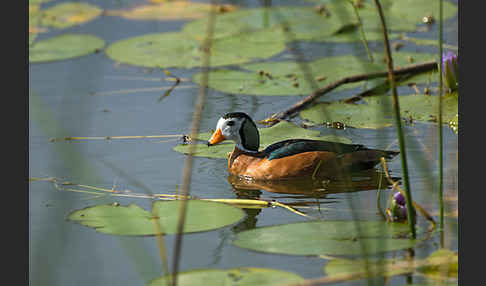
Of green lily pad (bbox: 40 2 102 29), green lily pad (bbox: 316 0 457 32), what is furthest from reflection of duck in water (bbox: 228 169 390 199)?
green lily pad (bbox: 40 2 102 29)

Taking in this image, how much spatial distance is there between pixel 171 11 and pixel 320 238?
6278 mm

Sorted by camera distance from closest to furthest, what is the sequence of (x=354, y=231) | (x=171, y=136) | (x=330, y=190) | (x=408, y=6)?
1. (x=354, y=231)
2. (x=330, y=190)
3. (x=171, y=136)
4. (x=408, y=6)

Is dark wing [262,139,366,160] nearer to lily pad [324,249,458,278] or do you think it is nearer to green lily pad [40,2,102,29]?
lily pad [324,249,458,278]

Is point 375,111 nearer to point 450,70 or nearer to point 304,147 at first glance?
point 450,70

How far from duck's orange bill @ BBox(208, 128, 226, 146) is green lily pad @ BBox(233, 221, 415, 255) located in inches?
58.9

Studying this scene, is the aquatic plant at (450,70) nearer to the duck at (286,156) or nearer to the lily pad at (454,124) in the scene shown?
the lily pad at (454,124)

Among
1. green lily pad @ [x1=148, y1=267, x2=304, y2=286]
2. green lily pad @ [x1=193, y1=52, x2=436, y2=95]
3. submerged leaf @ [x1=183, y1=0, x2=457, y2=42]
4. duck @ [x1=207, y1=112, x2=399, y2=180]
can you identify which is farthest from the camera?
submerged leaf @ [x1=183, y1=0, x2=457, y2=42]

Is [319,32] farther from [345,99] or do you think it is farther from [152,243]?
[152,243]

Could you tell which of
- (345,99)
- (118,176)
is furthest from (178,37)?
(118,176)

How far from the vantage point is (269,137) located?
19.3 ft

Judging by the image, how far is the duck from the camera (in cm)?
516

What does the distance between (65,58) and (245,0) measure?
2444 mm

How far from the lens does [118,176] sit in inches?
211

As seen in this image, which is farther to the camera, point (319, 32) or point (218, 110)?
point (319, 32)
